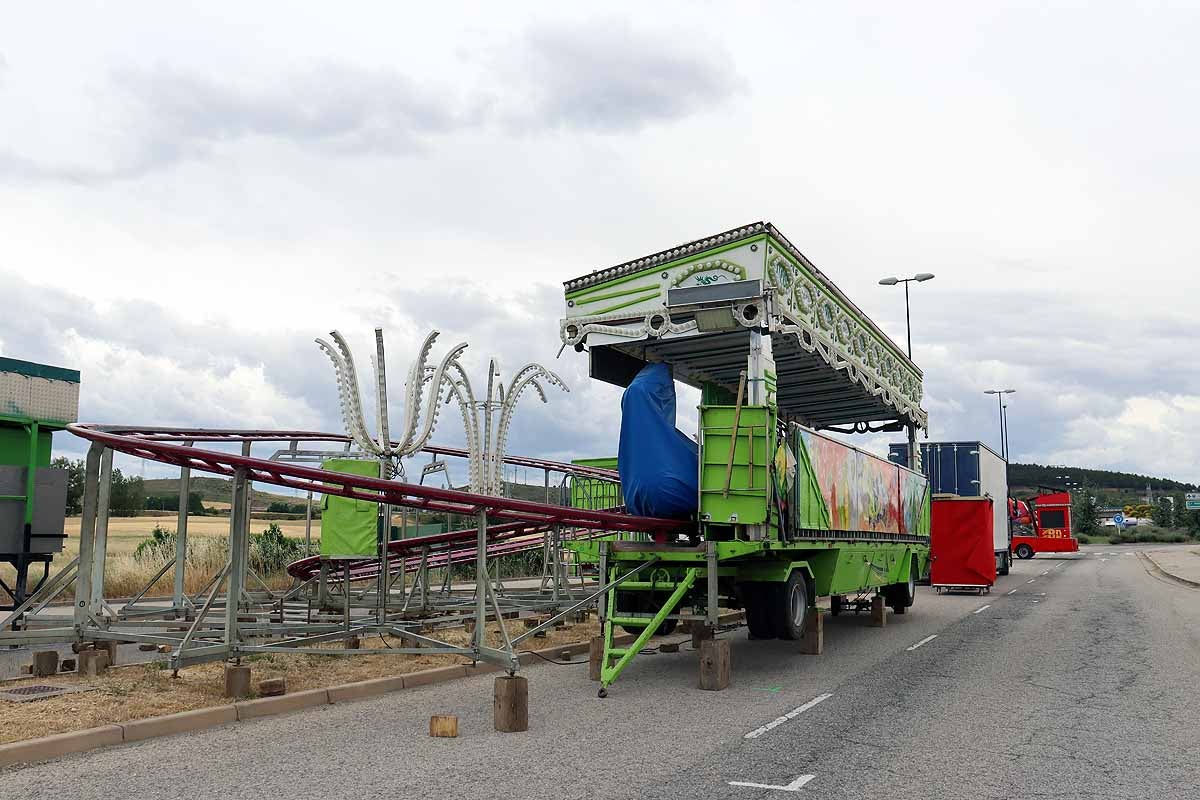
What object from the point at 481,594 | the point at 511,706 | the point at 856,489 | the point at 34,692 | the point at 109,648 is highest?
the point at 856,489

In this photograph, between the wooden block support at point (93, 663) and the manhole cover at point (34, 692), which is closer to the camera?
the manhole cover at point (34, 692)

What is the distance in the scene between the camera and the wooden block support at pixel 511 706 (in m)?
7.95

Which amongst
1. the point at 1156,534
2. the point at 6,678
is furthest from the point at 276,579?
the point at 1156,534

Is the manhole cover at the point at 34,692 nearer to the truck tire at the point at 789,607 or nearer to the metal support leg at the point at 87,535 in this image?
the metal support leg at the point at 87,535

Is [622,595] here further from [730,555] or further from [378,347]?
[378,347]

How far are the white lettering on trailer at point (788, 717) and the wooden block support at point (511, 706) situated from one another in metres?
1.80

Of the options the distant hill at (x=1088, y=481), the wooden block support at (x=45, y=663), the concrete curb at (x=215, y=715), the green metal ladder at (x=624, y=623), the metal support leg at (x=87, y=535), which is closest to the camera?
the concrete curb at (x=215, y=715)

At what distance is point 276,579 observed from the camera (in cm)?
2331

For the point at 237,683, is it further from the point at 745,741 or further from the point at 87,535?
the point at 745,741

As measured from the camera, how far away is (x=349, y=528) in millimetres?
13000

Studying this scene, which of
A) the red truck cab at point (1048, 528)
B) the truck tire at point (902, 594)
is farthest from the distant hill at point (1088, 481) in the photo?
the truck tire at point (902, 594)

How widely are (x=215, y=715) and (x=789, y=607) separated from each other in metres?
6.81

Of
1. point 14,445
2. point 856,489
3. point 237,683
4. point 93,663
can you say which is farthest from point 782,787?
point 14,445

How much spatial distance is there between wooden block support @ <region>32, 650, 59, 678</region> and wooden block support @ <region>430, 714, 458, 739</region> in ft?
16.3
